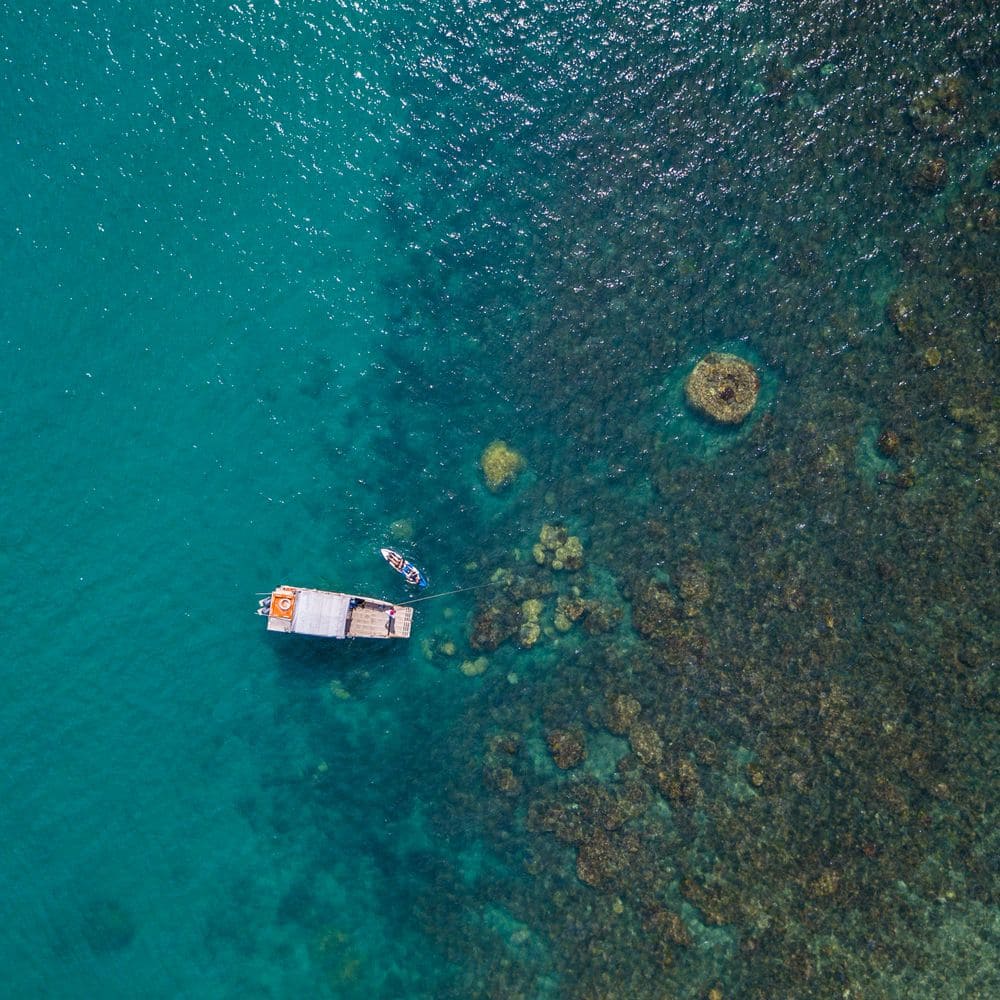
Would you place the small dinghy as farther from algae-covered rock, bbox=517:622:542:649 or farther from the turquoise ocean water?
algae-covered rock, bbox=517:622:542:649

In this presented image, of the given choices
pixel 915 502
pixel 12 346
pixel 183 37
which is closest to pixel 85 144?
pixel 183 37

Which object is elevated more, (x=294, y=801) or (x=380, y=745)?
(x=380, y=745)

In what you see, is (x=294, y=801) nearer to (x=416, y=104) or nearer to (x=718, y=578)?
(x=718, y=578)

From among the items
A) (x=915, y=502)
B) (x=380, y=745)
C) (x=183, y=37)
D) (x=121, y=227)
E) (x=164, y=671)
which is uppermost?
(x=183, y=37)

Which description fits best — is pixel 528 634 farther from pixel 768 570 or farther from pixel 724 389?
pixel 724 389

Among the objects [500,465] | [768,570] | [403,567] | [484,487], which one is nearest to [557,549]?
[484,487]

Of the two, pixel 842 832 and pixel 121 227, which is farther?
pixel 121 227

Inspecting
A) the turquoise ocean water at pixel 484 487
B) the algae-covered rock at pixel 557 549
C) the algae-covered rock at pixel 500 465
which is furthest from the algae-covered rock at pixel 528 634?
the algae-covered rock at pixel 500 465
